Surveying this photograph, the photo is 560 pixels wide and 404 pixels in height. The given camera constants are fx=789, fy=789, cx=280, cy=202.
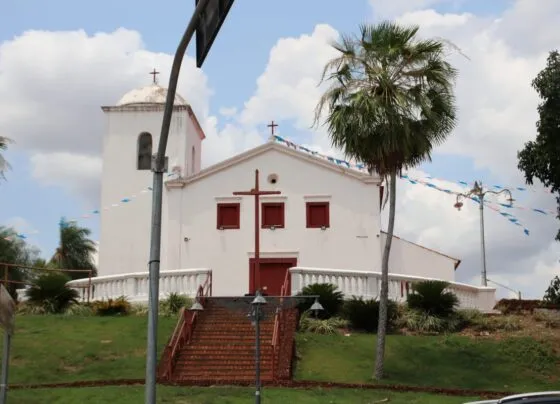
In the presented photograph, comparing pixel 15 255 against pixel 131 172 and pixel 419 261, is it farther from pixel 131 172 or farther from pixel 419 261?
pixel 419 261

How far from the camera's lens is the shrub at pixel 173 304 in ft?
88.7

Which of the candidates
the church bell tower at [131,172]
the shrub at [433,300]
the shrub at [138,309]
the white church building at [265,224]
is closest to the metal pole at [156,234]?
the shrub at [433,300]

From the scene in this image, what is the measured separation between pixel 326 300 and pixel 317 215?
29.8 ft

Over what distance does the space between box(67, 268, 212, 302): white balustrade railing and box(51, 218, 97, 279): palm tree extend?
79.9 ft

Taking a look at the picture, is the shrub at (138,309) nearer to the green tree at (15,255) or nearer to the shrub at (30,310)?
the shrub at (30,310)

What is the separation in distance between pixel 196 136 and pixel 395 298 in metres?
17.2

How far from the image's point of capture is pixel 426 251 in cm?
3909

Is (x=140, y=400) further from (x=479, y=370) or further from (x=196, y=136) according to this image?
(x=196, y=136)

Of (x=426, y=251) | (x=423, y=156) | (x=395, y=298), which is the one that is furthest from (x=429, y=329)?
(x=426, y=251)

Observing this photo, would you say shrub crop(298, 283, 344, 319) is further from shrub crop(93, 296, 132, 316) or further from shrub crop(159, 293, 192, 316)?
shrub crop(93, 296, 132, 316)

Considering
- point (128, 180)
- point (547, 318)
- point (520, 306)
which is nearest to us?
point (547, 318)

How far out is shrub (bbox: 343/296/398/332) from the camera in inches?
1000

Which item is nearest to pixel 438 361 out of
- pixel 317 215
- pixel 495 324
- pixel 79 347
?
pixel 495 324

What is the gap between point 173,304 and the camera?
89.5 ft
